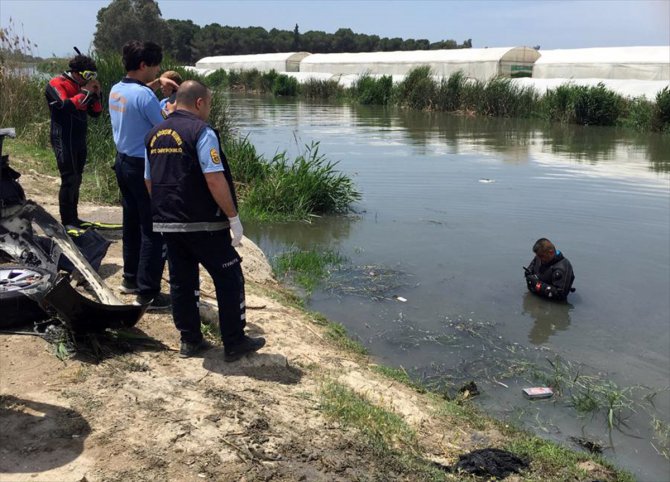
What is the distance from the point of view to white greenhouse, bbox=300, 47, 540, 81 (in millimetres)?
38094

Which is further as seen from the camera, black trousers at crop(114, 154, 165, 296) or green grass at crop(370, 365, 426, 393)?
green grass at crop(370, 365, 426, 393)

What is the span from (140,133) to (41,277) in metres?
1.31

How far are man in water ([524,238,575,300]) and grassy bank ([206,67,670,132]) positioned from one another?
15.6 m

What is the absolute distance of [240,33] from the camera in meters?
99.9

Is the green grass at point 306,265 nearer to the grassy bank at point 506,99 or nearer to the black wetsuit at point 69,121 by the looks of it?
the black wetsuit at point 69,121

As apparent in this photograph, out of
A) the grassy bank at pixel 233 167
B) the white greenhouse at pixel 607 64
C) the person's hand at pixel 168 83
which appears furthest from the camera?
the white greenhouse at pixel 607 64

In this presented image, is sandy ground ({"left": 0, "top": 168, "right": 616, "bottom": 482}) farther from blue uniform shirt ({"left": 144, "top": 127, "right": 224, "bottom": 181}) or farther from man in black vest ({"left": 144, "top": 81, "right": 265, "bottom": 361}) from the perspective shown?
blue uniform shirt ({"left": 144, "top": 127, "right": 224, "bottom": 181})

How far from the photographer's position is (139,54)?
16.8 feet

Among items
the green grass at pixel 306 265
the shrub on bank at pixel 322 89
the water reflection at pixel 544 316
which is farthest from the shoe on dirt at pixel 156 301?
the shrub on bank at pixel 322 89

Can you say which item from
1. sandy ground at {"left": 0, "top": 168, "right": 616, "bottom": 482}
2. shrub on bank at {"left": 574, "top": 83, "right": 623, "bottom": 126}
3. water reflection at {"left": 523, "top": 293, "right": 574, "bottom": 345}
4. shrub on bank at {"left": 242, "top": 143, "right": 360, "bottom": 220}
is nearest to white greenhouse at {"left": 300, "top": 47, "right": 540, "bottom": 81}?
shrub on bank at {"left": 574, "top": 83, "right": 623, "bottom": 126}

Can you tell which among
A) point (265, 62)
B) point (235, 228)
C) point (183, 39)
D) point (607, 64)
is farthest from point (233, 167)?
point (183, 39)

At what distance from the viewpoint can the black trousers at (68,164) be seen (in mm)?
6812

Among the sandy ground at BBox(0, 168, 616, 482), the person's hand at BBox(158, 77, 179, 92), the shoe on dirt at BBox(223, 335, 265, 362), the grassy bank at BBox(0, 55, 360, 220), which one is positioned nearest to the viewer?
the sandy ground at BBox(0, 168, 616, 482)

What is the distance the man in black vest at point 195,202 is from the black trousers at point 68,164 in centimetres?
278
